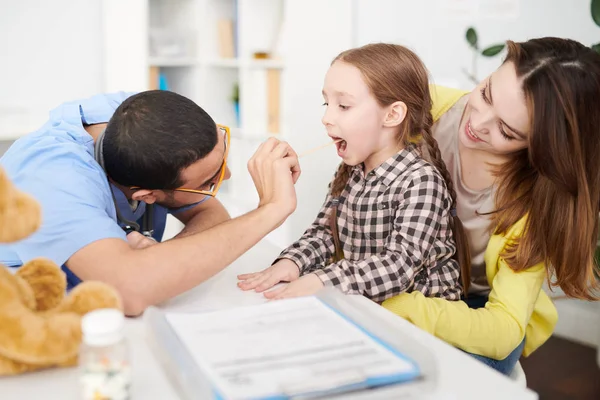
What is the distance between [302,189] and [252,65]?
91 cm

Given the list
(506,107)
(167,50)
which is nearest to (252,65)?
(167,50)

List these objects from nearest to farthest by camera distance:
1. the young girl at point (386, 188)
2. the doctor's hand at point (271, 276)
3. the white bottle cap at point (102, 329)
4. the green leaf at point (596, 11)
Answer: the white bottle cap at point (102, 329) < the doctor's hand at point (271, 276) < the young girl at point (386, 188) < the green leaf at point (596, 11)

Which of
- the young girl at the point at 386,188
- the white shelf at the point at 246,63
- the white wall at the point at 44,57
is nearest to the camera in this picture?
the young girl at the point at 386,188

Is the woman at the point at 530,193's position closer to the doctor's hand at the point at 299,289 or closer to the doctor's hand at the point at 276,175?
the doctor's hand at the point at 299,289

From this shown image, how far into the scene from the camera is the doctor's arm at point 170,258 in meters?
1.13

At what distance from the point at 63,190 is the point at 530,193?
99 centimetres

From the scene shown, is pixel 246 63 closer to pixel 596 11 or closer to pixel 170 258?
pixel 596 11

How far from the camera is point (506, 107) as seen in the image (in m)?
1.41

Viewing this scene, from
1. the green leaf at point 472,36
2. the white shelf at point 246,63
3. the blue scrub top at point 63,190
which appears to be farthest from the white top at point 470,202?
the white shelf at point 246,63

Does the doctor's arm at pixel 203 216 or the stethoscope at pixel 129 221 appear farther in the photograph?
the doctor's arm at pixel 203 216

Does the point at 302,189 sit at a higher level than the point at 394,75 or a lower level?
lower

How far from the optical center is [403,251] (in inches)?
54.2

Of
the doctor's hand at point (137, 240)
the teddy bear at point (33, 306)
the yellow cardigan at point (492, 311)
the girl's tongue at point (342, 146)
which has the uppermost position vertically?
the girl's tongue at point (342, 146)

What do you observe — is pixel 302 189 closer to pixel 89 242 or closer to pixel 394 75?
pixel 394 75
